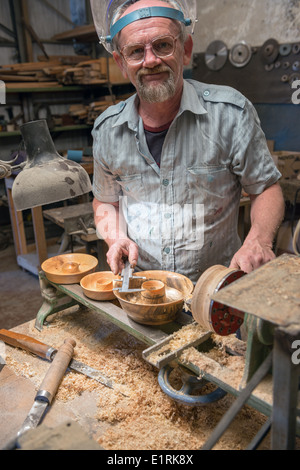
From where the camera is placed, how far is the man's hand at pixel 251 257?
148 cm

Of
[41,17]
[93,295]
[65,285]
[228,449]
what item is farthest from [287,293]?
[41,17]

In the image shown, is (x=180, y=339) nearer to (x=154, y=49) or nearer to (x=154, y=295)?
(x=154, y=295)

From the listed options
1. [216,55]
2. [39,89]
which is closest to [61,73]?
[39,89]

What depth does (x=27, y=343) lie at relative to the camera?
1.87 m

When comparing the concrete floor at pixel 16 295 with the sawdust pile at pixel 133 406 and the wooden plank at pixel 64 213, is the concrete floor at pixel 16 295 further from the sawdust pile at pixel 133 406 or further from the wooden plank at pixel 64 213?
the sawdust pile at pixel 133 406

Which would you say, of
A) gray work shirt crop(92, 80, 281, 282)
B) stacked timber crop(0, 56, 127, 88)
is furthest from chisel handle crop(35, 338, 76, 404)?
stacked timber crop(0, 56, 127, 88)

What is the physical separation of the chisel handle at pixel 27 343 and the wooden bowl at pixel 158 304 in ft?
1.51

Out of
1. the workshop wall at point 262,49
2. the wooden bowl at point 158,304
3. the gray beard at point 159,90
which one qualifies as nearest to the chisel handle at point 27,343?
the wooden bowl at point 158,304

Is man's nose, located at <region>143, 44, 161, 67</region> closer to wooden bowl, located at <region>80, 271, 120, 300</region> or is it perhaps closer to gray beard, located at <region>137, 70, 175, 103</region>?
gray beard, located at <region>137, 70, 175, 103</region>

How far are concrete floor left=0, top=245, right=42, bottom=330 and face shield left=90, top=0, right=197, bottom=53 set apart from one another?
9.80ft

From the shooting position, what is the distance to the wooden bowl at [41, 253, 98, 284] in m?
2.04

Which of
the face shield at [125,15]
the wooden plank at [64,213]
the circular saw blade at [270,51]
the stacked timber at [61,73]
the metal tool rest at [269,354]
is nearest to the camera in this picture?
the metal tool rest at [269,354]

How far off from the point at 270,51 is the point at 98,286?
14.3ft

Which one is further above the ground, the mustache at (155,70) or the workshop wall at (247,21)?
the workshop wall at (247,21)
